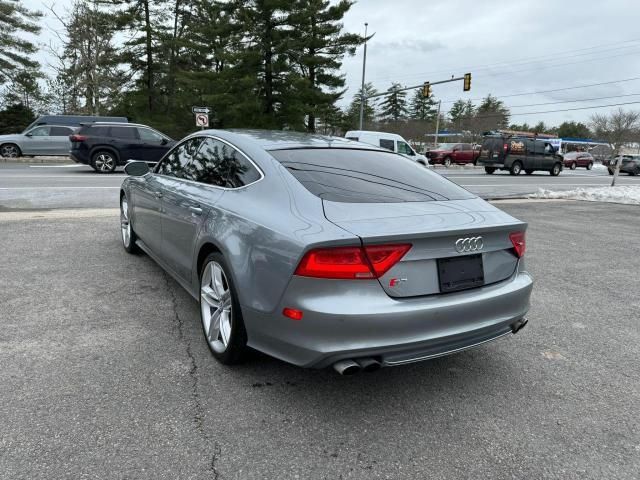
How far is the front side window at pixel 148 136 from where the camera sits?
16859 mm

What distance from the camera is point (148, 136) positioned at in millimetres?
16922

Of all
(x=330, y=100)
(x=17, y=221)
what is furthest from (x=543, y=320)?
(x=330, y=100)

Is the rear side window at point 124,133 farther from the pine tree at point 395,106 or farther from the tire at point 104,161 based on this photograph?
the pine tree at point 395,106

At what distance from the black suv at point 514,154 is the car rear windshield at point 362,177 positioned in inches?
956

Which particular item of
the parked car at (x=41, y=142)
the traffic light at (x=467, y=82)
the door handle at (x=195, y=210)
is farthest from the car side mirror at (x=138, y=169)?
the traffic light at (x=467, y=82)

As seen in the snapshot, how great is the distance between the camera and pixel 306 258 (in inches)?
91.6

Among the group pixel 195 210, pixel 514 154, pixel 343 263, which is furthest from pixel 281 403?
pixel 514 154

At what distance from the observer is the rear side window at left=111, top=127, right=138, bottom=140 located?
16656 millimetres

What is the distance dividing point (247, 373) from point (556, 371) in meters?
2.01

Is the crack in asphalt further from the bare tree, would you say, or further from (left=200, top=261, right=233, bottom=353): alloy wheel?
the bare tree

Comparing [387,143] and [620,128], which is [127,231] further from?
[620,128]

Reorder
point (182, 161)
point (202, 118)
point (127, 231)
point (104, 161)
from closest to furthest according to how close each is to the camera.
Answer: point (182, 161), point (127, 231), point (104, 161), point (202, 118)

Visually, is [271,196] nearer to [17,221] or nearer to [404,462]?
[404,462]

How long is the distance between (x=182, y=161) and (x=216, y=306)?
164cm
